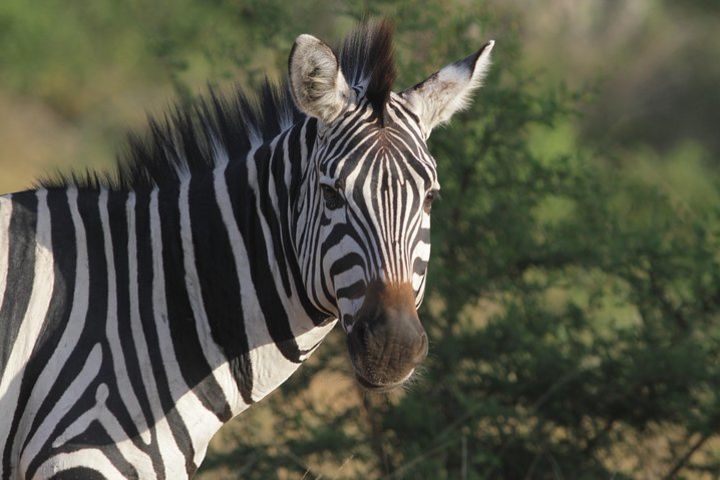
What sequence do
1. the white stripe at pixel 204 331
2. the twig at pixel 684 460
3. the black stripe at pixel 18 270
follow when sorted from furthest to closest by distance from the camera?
the twig at pixel 684 460, the white stripe at pixel 204 331, the black stripe at pixel 18 270

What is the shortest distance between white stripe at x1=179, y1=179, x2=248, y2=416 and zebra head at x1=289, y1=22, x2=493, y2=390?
18.8 inches

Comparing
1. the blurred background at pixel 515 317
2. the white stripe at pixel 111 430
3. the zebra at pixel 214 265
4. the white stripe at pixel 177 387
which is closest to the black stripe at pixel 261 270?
the zebra at pixel 214 265

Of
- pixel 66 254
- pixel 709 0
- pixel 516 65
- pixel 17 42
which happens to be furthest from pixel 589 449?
pixel 709 0

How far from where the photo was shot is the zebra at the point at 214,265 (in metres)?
3.59

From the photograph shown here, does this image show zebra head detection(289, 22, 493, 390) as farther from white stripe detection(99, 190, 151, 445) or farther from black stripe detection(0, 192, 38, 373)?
black stripe detection(0, 192, 38, 373)

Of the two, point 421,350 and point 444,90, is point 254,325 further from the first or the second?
point 444,90

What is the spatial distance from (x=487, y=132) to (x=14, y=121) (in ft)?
53.5

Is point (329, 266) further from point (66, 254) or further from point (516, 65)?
point (516, 65)

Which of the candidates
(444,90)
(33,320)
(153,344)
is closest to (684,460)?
(444,90)

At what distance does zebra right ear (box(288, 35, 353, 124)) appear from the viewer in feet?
12.1

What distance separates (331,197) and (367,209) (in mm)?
169

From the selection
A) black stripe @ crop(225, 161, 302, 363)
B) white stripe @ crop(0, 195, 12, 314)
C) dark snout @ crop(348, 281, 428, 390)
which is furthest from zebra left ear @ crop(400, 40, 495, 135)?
white stripe @ crop(0, 195, 12, 314)

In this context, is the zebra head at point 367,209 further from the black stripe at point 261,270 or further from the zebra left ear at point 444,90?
the black stripe at point 261,270

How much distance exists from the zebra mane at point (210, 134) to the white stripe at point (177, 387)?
445mm
